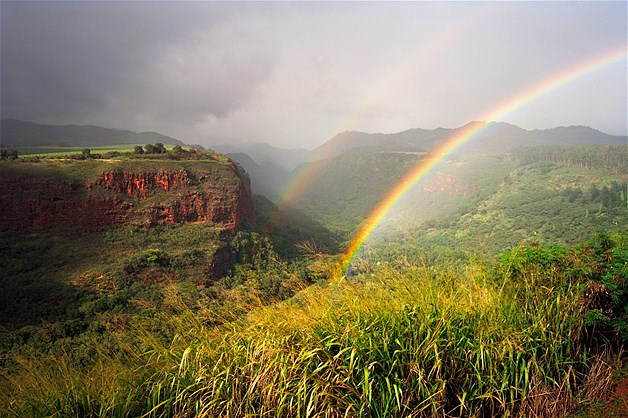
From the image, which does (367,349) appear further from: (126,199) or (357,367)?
(126,199)

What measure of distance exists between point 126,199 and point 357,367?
45284mm

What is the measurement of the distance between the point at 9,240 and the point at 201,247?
786 inches

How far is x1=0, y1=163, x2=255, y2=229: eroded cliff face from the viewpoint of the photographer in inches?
1439

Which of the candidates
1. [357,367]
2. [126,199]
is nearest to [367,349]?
[357,367]

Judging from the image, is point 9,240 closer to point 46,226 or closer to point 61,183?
point 46,226

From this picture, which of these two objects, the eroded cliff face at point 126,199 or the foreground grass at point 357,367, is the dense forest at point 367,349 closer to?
the foreground grass at point 357,367

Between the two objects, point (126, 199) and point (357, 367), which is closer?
point (357, 367)

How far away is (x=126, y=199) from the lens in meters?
40.8

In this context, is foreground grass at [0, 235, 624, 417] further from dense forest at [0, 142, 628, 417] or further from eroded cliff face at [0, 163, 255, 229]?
eroded cliff face at [0, 163, 255, 229]

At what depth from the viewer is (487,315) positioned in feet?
11.5

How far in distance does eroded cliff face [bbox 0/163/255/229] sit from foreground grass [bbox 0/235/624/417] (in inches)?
1616

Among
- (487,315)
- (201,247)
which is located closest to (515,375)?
(487,315)

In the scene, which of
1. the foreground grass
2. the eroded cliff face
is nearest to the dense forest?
the foreground grass

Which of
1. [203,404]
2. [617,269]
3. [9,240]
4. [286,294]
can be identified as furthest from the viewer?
[9,240]
